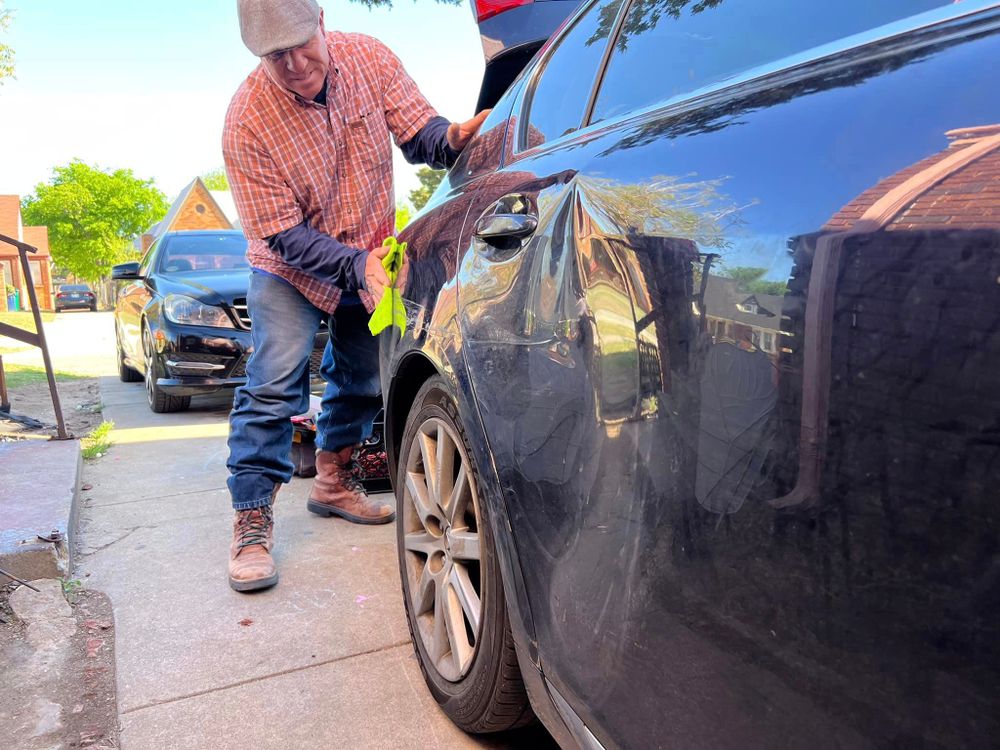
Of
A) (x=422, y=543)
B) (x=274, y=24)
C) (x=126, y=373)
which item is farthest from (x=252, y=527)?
(x=126, y=373)

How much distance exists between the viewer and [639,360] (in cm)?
112

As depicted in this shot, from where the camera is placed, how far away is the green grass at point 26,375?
8938 mm

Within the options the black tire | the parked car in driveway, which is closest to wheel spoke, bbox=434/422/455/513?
the parked car in driveway

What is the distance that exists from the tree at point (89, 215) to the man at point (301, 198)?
230 feet

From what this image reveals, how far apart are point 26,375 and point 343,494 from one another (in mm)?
8208

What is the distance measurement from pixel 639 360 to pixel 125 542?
2.81m

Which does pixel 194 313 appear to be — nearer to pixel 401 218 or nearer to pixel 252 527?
pixel 401 218

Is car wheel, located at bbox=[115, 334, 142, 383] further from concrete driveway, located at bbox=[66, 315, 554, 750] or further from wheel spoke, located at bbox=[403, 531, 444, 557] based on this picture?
wheel spoke, located at bbox=[403, 531, 444, 557]

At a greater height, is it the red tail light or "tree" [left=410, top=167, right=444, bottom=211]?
"tree" [left=410, top=167, right=444, bottom=211]

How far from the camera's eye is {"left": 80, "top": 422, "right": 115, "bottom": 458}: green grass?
4.77 metres

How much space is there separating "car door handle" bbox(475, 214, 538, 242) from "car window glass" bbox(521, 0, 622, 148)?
25 centimetres

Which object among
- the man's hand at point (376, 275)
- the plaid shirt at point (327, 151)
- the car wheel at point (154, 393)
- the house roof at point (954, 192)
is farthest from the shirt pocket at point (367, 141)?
the car wheel at point (154, 393)

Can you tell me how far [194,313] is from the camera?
19.4 feet

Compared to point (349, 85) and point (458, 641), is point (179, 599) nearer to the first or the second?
point (458, 641)
